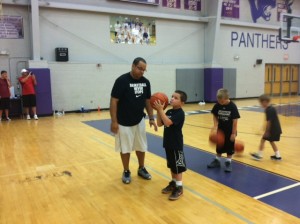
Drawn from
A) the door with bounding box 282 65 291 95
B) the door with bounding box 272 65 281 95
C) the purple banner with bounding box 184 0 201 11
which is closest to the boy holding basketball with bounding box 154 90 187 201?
the purple banner with bounding box 184 0 201 11

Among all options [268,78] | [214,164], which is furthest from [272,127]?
[268,78]

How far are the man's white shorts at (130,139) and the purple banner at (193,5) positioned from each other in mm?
11636

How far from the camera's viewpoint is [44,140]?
7.00 metres

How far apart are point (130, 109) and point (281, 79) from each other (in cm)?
1656

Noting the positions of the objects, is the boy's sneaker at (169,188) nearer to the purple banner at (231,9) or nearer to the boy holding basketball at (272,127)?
the boy holding basketball at (272,127)

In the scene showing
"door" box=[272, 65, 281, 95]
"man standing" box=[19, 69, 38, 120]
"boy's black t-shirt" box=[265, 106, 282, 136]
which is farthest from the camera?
"door" box=[272, 65, 281, 95]

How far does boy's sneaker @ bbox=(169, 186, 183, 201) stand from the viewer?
3570 millimetres

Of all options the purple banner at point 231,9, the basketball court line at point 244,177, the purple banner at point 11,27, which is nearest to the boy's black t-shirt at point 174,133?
the basketball court line at point 244,177

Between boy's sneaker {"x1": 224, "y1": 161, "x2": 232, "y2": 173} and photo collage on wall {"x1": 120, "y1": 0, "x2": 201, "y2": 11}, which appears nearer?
boy's sneaker {"x1": 224, "y1": 161, "x2": 232, "y2": 173}

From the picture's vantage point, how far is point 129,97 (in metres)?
3.91

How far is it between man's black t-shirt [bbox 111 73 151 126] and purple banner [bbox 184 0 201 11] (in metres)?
11.5

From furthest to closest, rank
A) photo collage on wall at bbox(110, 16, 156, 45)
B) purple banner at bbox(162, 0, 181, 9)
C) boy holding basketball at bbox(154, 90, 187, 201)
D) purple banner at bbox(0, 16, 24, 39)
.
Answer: purple banner at bbox(162, 0, 181, 9) < photo collage on wall at bbox(110, 16, 156, 45) < purple banner at bbox(0, 16, 24, 39) < boy holding basketball at bbox(154, 90, 187, 201)

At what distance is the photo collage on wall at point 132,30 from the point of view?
12.5 metres

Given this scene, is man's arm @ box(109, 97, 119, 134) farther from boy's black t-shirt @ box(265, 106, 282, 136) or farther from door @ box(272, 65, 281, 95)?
door @ box(272, 65, 281, 95)
